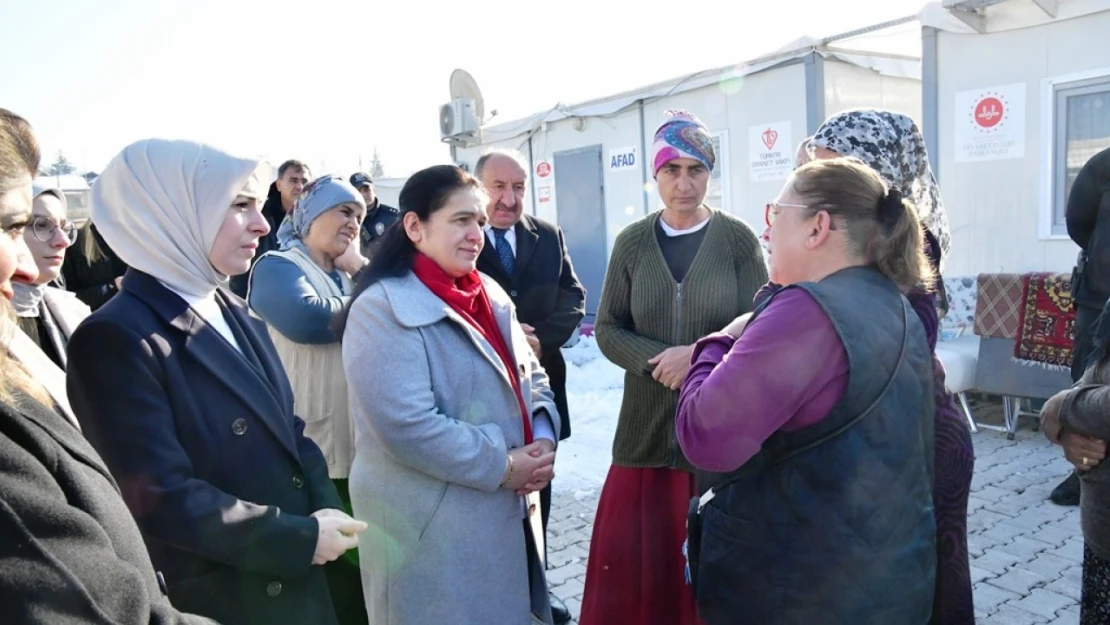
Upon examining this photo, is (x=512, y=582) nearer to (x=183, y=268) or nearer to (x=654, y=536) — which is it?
(x=654, y=536)

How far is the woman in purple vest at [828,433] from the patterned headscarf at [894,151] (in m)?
0.63

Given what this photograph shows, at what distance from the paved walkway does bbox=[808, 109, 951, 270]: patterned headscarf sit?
221cm

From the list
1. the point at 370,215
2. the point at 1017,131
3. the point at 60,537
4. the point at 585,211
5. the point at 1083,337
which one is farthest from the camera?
the point at 585,211

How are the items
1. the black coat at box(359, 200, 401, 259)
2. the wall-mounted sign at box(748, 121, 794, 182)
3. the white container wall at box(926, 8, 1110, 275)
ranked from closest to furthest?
the black coat at box(359, 200, 401, 259), the white container wall at box(926, 8, 1110, 275), the wall-mounted sign at box(748, 121, 794, 182)

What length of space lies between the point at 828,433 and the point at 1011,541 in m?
3.56

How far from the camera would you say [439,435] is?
2.27 meters

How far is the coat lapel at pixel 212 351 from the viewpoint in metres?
1.89

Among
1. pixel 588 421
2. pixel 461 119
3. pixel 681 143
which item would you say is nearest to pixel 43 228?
pixel 681 143

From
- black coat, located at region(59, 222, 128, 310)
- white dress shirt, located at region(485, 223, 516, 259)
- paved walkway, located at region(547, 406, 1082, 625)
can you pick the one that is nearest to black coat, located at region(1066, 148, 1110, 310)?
paved walkway, located at region(547, 406, 1082, 625)

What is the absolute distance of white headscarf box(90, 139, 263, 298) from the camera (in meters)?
1.94

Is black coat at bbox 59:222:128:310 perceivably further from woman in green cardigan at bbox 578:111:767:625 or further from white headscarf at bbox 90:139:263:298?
woman in green cardigan at bbox 578:111:767:625

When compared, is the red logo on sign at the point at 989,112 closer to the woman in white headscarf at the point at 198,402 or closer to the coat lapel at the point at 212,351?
the woman in white headscarf at the point at 198,402

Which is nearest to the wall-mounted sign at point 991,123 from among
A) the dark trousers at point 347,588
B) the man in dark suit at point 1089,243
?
the man in dark suit at point 1089,243

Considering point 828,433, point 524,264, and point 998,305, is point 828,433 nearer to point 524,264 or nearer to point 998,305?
point 524,264
